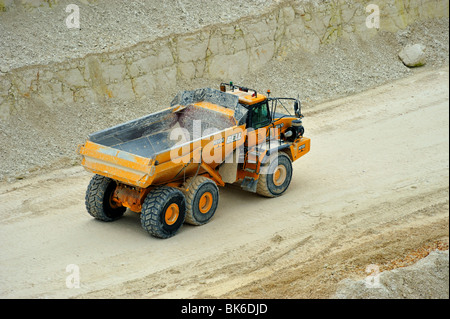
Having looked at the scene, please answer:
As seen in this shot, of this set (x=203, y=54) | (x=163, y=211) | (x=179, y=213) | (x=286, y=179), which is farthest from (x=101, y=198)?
(x=203, y=54)

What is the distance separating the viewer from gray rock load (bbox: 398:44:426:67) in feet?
78.7

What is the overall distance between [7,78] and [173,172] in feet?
23.5

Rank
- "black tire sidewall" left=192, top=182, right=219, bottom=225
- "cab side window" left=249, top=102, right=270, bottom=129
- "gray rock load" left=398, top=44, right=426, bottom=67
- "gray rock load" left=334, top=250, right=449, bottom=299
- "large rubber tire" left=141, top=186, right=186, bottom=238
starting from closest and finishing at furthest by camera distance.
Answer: "gray rock load" left=334, top=250, right=449, bottom=299 < "large rubber tire" left=141, top=186, right=186, bottom=238 < "black tire sidewall" left=192, top=182, right=219, bottom=225 < "cab side window" left=249, top=102, right=270, bottom=129 < "gray rock load" left=398, top=44, right=426, bottom=67

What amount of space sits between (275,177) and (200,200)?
7.50ft

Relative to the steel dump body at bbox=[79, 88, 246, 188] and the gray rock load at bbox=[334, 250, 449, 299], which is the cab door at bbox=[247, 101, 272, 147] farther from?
the gray rock load at bbox=[334, 250, 449, 299]

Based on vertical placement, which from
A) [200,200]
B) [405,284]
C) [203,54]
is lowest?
[405,284]

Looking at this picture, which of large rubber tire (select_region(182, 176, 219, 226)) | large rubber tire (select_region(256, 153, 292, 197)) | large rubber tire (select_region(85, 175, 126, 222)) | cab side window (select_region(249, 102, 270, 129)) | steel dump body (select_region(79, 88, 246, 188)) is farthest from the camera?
large rubber tire (select_region(256, 153, 292, 197))

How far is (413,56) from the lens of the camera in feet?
78.8

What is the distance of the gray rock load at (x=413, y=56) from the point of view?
23984 mm

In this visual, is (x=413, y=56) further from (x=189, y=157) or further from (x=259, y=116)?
(x=189, y=157)

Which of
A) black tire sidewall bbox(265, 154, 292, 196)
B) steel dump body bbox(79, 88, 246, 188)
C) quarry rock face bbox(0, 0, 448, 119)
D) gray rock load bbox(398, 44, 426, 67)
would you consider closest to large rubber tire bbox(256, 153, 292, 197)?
black tire sidewall bbox(265, 154, 292, 196)

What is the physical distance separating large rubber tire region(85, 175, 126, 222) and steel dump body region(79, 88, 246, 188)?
1.75 ft

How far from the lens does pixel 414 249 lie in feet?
41.2

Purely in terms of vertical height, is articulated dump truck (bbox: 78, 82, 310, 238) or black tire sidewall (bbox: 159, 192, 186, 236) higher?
articulated dump truck (bbox: 78, 82, 310, 238)
